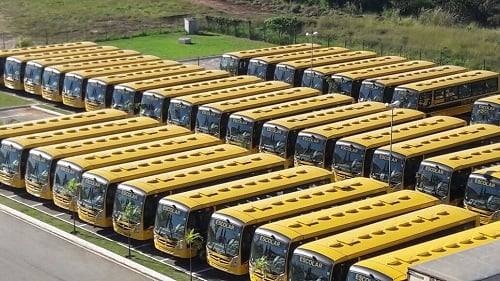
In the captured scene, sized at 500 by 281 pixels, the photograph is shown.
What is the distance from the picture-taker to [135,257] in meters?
36.6

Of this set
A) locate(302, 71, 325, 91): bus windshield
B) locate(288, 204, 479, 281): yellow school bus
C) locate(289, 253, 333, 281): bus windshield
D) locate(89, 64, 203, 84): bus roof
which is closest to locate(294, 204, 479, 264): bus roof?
locate(288, 204, 479, 281): yellow school bus

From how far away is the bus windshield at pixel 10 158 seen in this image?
1704 inches

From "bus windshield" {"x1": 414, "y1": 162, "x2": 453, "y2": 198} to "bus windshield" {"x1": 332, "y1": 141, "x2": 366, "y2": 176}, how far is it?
3052 millimetres

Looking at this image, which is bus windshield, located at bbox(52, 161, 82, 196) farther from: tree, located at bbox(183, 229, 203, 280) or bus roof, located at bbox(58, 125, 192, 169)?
tree, located at bbox(183, 229, 203, 280)

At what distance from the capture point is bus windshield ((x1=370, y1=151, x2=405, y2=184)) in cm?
4097

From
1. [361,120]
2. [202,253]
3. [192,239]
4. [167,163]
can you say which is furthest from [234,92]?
[192,239]

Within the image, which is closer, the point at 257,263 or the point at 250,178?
the point at 257,263

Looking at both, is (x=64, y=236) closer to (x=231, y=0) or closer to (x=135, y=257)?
(x=135, y=257)

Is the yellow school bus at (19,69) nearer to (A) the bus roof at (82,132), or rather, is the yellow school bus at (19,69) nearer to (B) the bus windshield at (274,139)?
(A) the bus roof at (82,132)

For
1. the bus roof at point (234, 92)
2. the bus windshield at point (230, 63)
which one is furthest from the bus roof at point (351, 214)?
the bus windshield at point (230, 63)

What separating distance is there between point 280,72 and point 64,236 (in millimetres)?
26237

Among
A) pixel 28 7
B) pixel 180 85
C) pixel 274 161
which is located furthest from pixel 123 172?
pixel 28 7

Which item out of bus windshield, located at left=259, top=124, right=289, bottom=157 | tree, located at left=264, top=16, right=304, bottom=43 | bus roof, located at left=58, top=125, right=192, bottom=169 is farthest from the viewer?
tree, located at left=264, top=16, right=304, bottom=43

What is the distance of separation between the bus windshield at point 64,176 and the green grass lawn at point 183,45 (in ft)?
112
